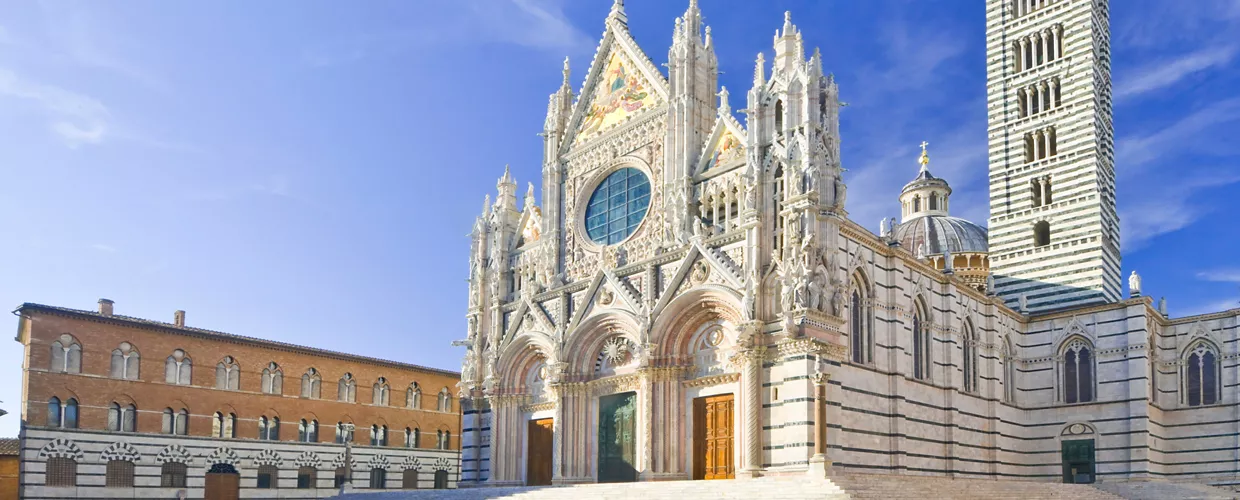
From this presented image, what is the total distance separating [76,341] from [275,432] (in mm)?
8375

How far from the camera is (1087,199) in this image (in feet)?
124

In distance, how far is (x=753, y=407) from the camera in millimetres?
26516

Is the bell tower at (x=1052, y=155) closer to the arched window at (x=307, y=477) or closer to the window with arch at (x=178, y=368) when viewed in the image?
the arched window at (x=307, y=477)

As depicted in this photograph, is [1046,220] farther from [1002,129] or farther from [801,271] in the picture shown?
[801,271]

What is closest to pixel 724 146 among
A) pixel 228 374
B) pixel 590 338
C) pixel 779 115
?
pixel 779 115

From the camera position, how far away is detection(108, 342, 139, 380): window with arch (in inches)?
1517

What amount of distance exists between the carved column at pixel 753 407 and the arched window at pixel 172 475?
897 inches

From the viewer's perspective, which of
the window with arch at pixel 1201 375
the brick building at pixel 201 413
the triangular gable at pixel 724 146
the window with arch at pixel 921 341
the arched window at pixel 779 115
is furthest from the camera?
the brick building at pixel 201 413

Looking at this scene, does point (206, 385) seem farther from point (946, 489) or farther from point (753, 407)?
point (946, 489)

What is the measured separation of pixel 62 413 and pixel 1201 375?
1422 inches

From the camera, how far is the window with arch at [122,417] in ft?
125

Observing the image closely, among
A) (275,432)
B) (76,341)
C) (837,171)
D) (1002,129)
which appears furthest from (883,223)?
(76,341)

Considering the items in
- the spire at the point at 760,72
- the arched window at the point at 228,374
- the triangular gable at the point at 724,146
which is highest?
the spire at the point at 760,72

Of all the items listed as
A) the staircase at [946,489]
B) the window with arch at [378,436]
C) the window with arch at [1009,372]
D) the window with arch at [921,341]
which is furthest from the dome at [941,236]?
the window with arch at [378,436]
